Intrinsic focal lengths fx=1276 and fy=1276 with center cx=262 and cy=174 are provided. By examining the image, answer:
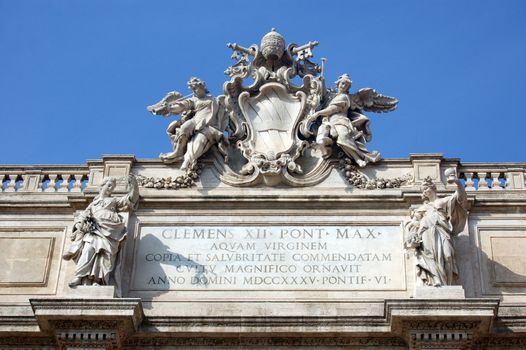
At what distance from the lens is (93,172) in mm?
20031

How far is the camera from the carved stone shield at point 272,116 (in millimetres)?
20188

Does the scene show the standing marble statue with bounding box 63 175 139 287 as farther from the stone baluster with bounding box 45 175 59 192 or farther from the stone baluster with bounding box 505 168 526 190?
the stone baluster with bounding box 505 168 526 190

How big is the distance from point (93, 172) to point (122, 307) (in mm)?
3154

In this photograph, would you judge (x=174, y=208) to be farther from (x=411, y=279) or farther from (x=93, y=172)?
(x=411, y=279)

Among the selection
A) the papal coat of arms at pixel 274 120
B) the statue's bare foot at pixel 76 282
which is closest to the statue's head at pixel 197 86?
the papal coat of arms at pixel 274 120

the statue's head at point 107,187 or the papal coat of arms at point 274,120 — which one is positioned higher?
the papal coat of arms at point 274,120

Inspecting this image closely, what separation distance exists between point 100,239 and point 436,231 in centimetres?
490

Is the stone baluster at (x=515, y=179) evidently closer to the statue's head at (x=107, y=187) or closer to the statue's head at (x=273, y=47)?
the statue's head at (x=273, y=47)

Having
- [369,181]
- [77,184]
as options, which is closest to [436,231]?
[369,181]

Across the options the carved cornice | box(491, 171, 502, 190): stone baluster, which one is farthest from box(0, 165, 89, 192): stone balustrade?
box(491, 171, 502, 190): stone baluster

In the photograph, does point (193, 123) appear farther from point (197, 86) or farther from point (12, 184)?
point (12, 184)

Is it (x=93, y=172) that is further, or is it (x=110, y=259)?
(x=93, y=172)

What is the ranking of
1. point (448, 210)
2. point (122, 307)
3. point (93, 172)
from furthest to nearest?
point (93, 172)
point (448, 210)
point (122, 307)

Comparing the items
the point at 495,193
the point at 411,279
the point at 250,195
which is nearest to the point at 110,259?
the point at 250,195
